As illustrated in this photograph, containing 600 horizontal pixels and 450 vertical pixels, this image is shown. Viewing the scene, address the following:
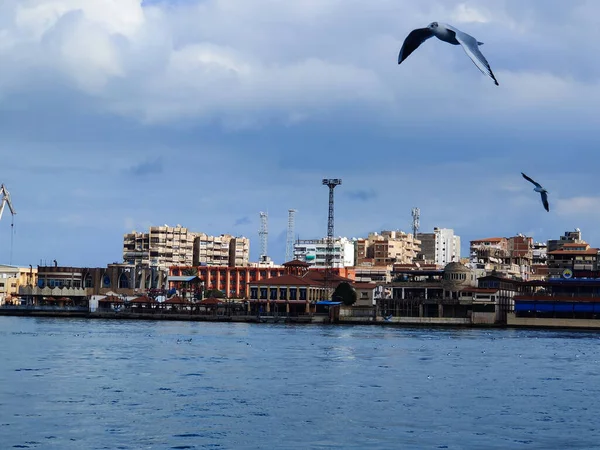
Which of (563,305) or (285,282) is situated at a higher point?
(285,282)

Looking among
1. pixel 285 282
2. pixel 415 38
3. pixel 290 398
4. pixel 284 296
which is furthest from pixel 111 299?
pixel 415 38

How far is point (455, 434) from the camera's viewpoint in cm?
3859

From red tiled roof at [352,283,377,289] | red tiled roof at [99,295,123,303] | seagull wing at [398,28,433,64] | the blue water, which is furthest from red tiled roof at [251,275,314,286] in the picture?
seagull wing at [398,28,433,64]

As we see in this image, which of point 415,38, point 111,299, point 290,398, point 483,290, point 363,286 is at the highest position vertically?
point 415,38

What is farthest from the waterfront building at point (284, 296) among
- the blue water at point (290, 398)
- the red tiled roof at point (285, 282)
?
the blue water at point (290, 398)

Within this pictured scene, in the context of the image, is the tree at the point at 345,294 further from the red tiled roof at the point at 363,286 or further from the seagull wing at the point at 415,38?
the seagull wing at the point at 415,38

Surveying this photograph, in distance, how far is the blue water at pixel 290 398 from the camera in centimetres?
3716

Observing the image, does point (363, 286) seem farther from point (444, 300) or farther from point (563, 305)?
point (563, 305)

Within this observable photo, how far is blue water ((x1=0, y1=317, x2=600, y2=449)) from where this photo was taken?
37.2 metres

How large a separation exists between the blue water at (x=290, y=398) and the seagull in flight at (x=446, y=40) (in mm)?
14076

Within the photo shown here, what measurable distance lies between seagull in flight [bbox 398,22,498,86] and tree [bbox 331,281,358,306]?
15068 centimetres

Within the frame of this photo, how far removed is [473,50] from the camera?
25156mm

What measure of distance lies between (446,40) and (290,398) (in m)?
24.6

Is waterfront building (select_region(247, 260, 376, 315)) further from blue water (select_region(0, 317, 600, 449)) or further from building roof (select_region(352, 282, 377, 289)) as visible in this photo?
blue water (select_region(0, 317, 600, 449))
